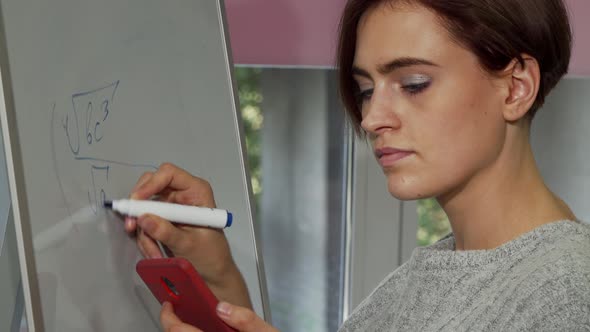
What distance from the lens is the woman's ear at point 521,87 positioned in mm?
979

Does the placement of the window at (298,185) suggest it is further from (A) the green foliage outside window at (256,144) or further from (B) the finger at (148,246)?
(B) the finger at (148,246)

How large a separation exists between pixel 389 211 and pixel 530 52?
3.51 ft

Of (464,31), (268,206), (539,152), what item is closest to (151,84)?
(464,31)

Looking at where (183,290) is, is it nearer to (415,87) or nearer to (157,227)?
(157,227)

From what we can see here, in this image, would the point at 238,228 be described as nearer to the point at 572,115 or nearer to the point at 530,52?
the point at 530,52

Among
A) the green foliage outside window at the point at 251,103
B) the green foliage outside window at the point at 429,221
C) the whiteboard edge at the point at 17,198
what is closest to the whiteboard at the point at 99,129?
the whiteboard edge at the point at 17,198

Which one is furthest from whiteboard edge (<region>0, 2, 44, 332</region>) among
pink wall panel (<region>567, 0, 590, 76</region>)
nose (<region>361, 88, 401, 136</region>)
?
pink wall panel (<region>567, 0, 590, 76</region>)

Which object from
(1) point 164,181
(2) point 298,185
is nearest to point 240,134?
(1) point 164,181

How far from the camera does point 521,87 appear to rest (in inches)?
39.0

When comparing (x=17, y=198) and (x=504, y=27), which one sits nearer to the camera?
(x=17, y=198)

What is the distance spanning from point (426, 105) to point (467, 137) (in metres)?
0.06

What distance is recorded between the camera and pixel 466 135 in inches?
38.6

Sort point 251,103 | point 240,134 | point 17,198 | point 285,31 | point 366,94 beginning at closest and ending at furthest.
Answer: point 17,198
point 366,94
point 240,134
point 285,31
point 251,103

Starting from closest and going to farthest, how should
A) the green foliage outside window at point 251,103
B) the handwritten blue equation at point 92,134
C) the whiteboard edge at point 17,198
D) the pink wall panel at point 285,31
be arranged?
the whiteboard edge at point 17,198 < the handwritten blue equation at point 92,134 < the pink wall panel at point 285,31 < the green foliage outside window at point 251,103
